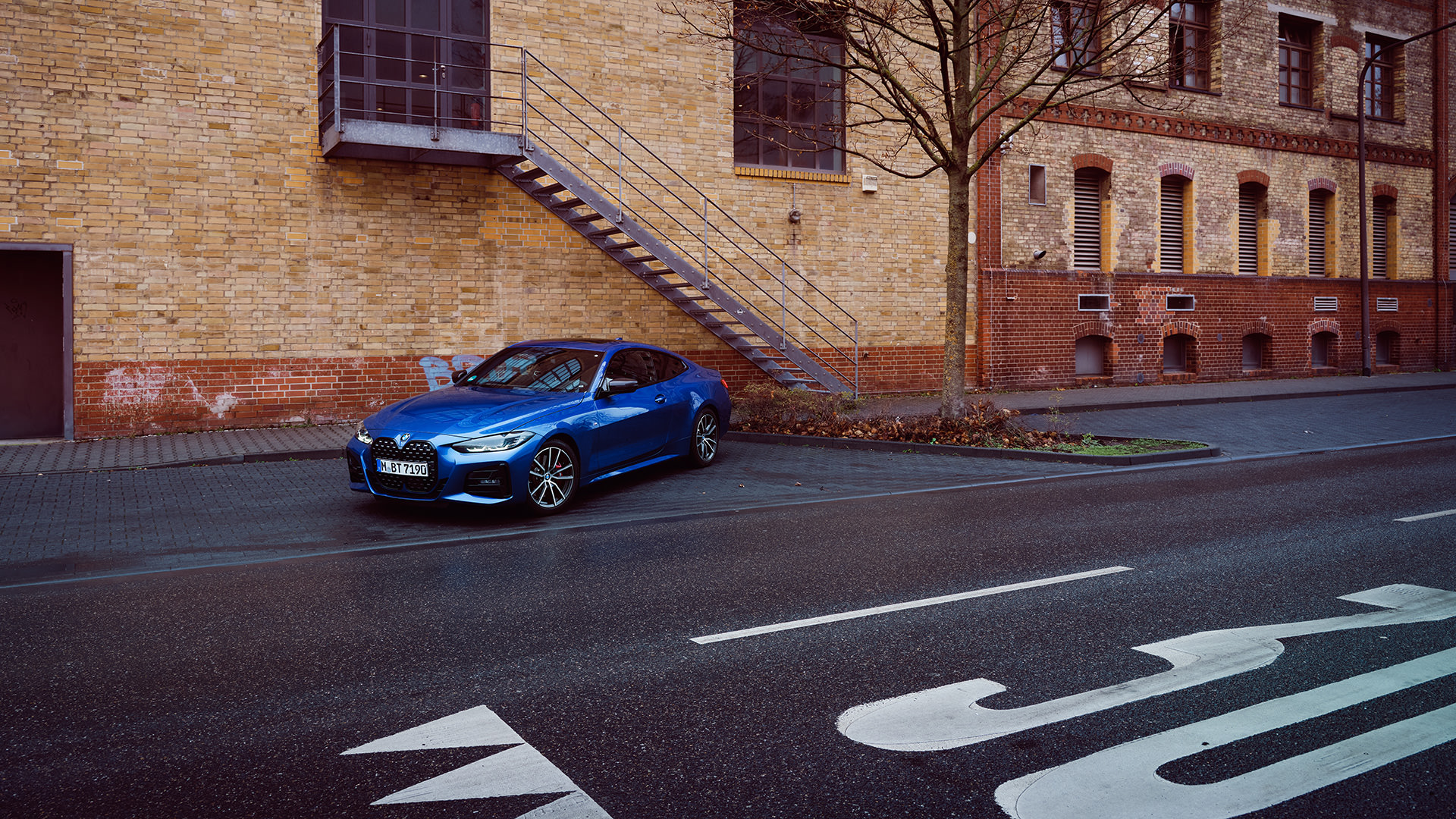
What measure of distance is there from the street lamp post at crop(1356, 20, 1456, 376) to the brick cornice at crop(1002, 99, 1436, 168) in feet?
2.37

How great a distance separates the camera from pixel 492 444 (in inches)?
341

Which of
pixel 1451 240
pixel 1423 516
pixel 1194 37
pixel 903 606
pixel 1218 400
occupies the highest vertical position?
pixel 1194 37

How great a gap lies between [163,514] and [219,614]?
12.0 ft

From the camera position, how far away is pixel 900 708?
4117mm

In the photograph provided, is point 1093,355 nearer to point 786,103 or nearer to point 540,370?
point 786,103

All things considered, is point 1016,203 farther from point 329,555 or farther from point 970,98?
point 329,555

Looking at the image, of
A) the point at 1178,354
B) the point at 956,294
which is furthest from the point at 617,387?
the point at 1178,354

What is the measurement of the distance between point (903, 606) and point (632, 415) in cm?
497

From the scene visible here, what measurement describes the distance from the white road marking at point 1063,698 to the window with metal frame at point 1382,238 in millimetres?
25588

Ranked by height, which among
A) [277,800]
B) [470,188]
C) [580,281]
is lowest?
[277,800]

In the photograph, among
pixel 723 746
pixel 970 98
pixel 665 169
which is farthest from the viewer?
pixel 665 169

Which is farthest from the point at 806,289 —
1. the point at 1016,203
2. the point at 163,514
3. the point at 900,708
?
the point at 900,708

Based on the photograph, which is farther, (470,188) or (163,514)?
(470,188)

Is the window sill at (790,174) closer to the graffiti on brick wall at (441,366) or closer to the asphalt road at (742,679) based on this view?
the graffiti on brick wall at (441,366)
